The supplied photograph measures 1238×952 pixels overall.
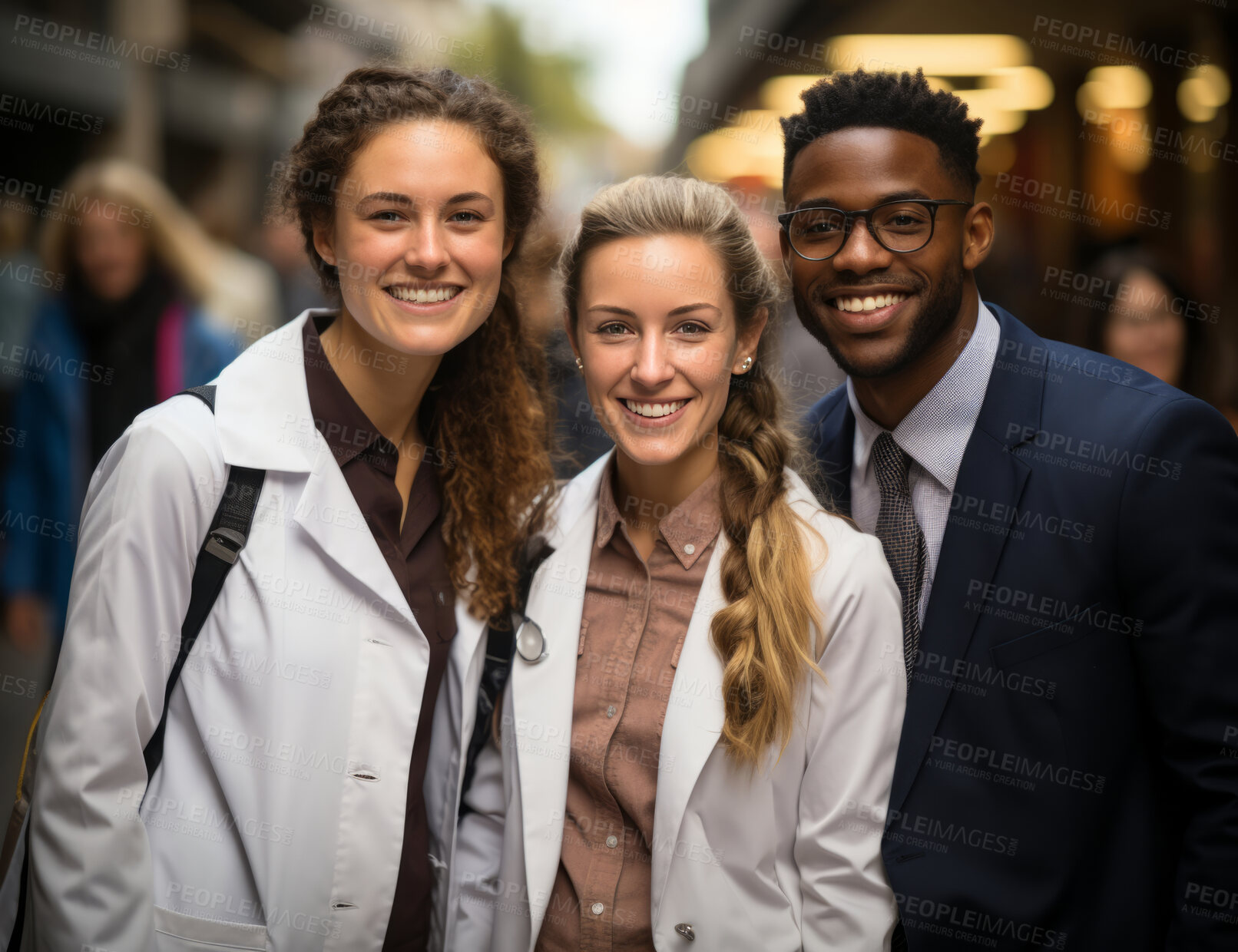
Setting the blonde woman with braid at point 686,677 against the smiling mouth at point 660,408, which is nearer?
the blonde woman with braid at point 686,677

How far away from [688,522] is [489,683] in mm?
688

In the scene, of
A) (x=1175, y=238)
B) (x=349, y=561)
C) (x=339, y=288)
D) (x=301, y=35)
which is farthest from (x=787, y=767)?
(x=301, y=35)

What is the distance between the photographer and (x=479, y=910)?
2.31 meters

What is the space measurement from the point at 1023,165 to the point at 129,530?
334 inches

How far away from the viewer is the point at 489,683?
2430 millimetres

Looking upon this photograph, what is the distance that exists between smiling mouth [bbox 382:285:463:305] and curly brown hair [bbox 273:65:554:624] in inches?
11.6
